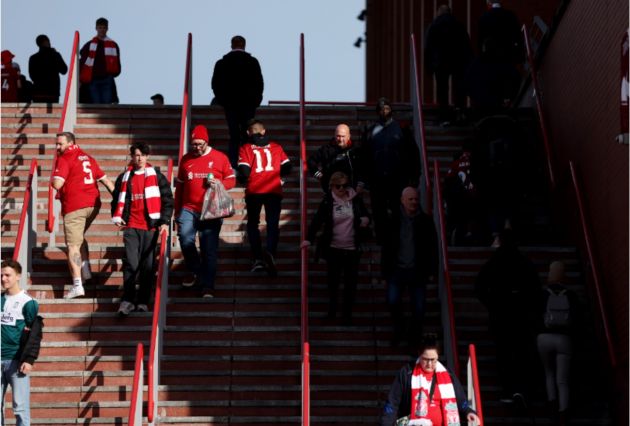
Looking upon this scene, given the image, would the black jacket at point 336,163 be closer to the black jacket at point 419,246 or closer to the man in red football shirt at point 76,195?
the black jacket at point 419,246

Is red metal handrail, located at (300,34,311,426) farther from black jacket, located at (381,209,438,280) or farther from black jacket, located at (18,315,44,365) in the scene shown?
black jacket, located at (18,315,44,365)

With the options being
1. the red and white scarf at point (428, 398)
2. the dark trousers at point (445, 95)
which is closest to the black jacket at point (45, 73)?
the dark trousers at point (445, 95)

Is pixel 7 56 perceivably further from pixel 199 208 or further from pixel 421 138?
pixel 199 208

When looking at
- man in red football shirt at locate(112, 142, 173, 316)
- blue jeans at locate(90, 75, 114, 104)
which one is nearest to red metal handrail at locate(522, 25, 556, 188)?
man in red football shirt at locate(112, 142, 173, 316)

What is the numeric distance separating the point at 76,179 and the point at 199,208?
4.67 ft

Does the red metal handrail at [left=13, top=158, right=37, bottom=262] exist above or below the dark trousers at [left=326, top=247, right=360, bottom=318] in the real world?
above

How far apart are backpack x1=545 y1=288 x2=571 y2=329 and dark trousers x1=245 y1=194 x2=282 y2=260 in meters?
3.40

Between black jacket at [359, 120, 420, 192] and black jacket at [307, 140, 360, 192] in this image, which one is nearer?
black jacket at [359, 120, 420, 192]

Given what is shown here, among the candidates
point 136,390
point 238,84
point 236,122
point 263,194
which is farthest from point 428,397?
point 238,84

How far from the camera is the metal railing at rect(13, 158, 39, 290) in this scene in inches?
717

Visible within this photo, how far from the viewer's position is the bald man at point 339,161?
1897 centimetres

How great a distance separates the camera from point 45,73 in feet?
87.4

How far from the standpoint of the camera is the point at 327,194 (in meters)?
18.0

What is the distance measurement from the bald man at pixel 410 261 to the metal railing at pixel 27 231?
3.86 meters
